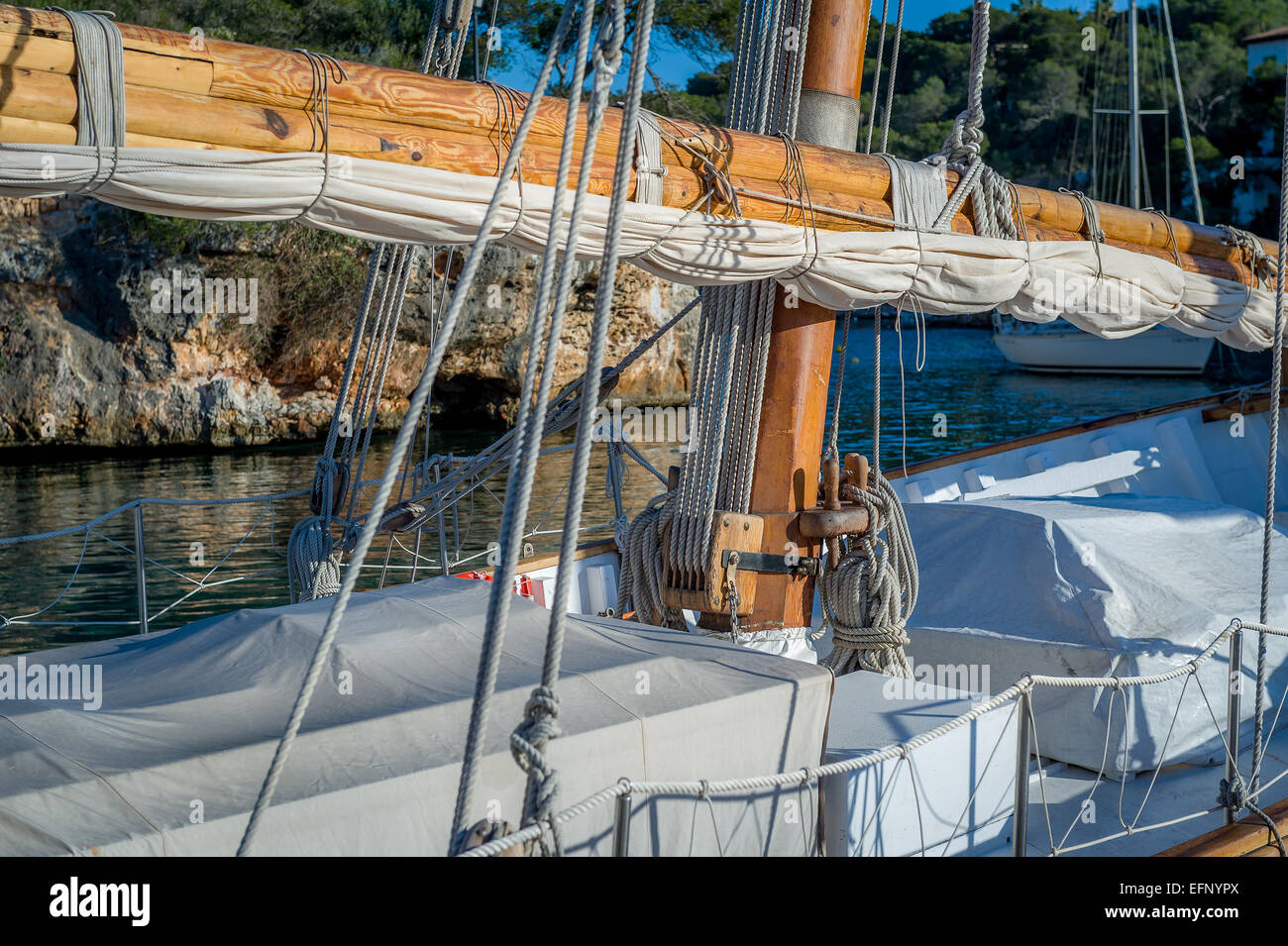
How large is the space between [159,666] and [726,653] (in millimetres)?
1322

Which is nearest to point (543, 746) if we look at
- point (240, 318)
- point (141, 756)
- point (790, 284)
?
point (141, 756)

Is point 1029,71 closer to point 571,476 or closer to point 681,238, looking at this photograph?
point 681,238

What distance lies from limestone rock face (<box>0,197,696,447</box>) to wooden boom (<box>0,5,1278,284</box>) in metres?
16.3

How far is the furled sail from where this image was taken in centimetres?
238

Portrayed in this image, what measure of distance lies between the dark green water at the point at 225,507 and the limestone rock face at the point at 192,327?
99 cm

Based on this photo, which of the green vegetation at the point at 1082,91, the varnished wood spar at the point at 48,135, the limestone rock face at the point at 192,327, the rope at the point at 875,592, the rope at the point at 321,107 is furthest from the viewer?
the green vegetation at the point at 1082,91

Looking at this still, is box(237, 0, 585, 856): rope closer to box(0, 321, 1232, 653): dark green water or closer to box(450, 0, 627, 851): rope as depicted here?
box(450, 0, 627, 851): rope

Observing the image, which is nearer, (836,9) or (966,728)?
(966,728)

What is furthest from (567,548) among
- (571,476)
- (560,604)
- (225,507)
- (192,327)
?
(192,327)

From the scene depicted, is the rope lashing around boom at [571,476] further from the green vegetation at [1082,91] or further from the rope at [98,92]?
the green vegetation at [1082,91]

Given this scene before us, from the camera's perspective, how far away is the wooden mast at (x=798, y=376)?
12.5 ft

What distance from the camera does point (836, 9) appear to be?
149 inches

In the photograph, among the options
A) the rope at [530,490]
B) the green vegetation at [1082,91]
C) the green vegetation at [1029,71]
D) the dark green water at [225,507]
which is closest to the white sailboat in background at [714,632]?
the rope at [530,490]

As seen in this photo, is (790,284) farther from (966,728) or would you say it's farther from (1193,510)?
(1193,510)
